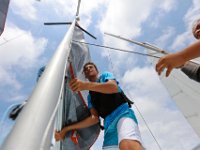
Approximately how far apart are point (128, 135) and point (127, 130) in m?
0.08

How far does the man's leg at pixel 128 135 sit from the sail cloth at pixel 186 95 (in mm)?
4186

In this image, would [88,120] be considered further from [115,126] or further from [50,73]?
[50,73]

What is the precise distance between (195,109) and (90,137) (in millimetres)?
4242

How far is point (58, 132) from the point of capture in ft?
10.1

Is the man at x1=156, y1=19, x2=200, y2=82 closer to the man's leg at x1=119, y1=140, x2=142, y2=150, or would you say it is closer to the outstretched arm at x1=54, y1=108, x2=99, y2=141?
the man's leg at x1=119, y1=140, x2=142, y2=150

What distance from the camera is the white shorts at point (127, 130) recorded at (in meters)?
2.37

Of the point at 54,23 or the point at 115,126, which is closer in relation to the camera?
the point at 115,126

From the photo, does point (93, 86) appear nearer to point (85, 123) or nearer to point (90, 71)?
point (90, 71)

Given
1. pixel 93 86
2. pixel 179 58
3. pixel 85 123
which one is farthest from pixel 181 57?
pixel 85 123

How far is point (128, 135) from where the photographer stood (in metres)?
2.37

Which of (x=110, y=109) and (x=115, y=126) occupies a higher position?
(x=110, y=109)

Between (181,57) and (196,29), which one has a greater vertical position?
(196,29)

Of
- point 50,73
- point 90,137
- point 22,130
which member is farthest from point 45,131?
point 90,137

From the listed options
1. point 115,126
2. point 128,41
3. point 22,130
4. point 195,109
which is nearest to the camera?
point 22,130
